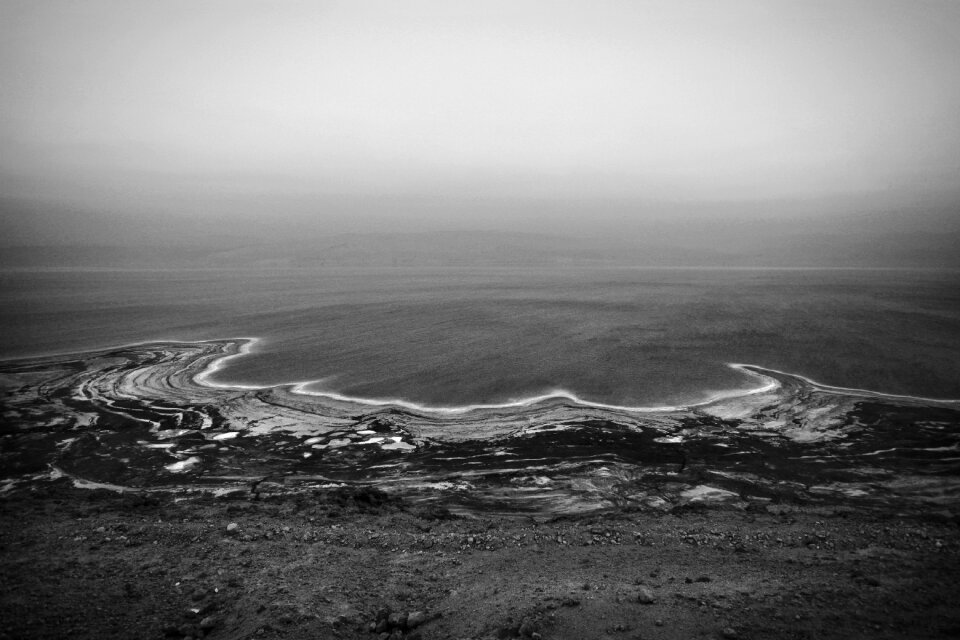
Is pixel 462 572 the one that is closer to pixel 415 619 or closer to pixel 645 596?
pixel 415 619

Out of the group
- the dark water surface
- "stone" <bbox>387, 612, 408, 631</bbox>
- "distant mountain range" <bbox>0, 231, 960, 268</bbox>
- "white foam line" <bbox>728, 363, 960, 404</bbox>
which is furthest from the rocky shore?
"distant mountain range" <bbox>0, 231, 960, 268</bbox>

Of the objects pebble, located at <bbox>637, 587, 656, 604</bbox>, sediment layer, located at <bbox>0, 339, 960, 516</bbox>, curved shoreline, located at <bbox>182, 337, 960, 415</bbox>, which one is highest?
pebble, located at <bbox>637, 587, 656, 604</bbox>

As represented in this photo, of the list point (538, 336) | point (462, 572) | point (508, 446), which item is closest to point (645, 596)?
point (462, 572)

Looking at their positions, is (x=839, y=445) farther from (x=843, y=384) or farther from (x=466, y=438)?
(x=466, y=438)

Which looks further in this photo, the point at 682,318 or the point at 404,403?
the point at 682,318

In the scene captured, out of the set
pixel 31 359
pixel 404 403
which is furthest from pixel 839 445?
pixel 31 359

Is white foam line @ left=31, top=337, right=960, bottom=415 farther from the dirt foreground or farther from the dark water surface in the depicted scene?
the dirt foreground
